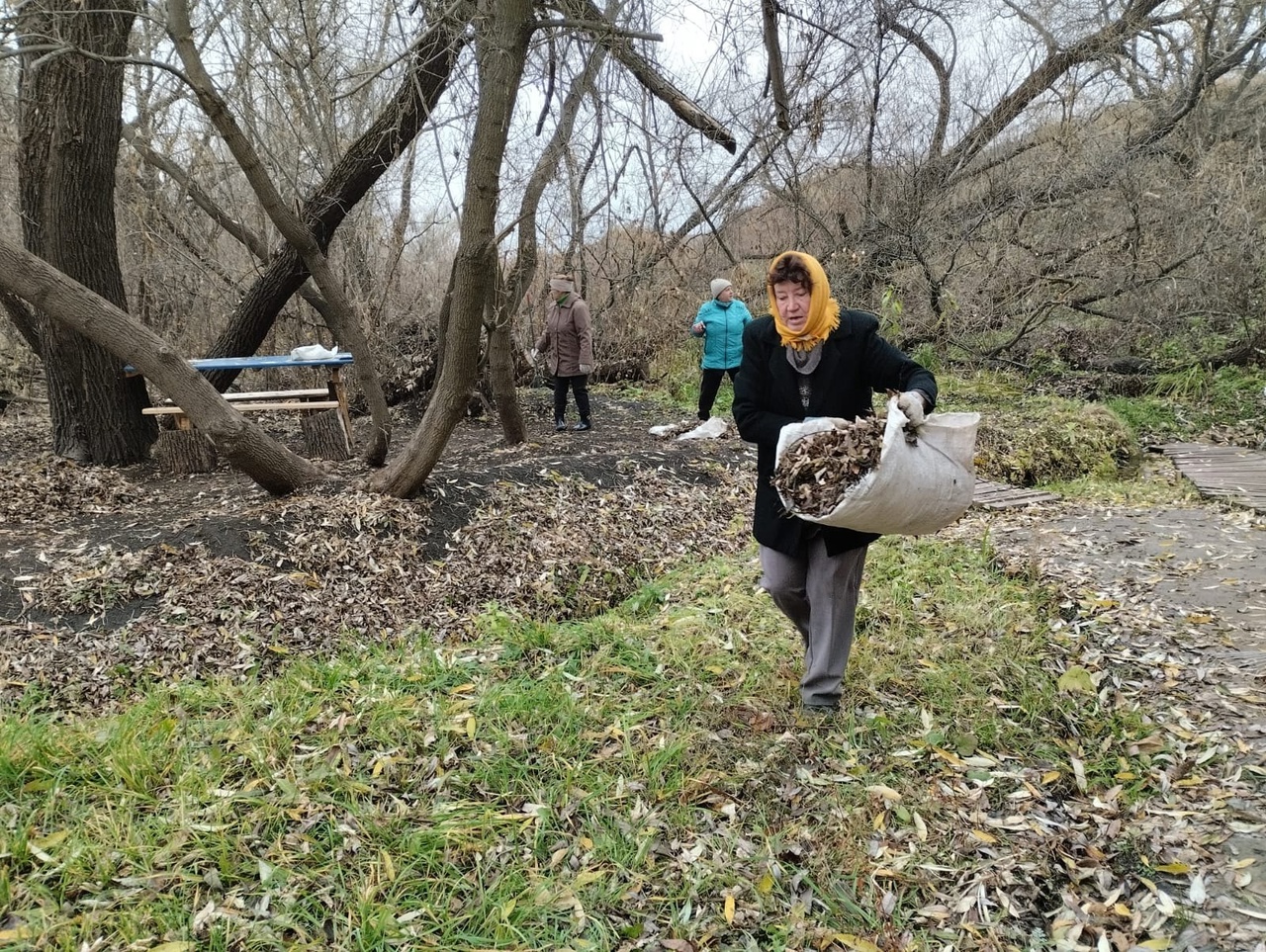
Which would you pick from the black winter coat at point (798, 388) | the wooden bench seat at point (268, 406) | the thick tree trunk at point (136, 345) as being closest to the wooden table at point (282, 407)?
the wooden bench seat at point (268, 406)

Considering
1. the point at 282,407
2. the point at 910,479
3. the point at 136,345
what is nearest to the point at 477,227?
the point at 136,345

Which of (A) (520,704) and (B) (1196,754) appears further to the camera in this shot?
(A) (520,704)

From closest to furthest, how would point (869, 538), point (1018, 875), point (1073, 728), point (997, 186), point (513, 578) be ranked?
point (1018, 875)
point (869, 538)
point (1073, 728)
point (513, 578)
point (997, 186)

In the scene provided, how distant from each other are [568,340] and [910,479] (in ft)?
20.1

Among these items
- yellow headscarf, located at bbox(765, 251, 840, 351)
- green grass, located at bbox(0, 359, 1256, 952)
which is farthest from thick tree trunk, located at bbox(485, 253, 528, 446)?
yellow headscarf, located at bbox(765, 251, 840, 351)

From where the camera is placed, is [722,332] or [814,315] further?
[722,332]

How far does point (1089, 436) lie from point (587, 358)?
191 inches

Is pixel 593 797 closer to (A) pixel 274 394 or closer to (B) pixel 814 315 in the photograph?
(B) pixel 814 315

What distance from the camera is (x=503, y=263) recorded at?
855 centimetres

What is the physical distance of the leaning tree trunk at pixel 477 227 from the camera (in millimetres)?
4477

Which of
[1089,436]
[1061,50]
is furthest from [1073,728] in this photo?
[1061,50]

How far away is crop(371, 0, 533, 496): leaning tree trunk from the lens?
448cm

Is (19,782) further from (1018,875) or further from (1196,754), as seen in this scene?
(1196,754)

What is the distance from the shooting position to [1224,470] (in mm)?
6633
